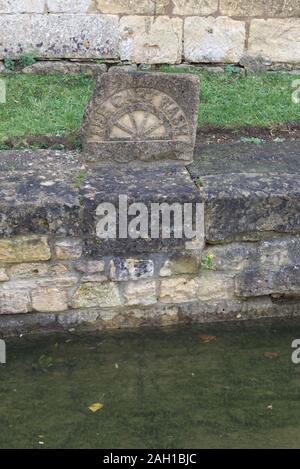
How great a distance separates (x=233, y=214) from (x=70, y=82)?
3.06 m

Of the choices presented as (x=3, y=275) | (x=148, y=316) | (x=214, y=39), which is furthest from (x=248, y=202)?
(x=214, y=39)

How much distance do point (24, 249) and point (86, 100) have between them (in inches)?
92.2

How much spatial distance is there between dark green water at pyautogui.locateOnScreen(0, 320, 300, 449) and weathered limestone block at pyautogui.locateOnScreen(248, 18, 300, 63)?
366cm

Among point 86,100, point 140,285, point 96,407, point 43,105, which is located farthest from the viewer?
point 86,100

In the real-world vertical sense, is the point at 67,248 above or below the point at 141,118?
below

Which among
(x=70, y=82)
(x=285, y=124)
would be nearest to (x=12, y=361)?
(x=285, y=124)

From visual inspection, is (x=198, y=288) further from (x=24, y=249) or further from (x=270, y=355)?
(x=24, y=249)

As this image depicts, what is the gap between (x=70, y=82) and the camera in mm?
6621

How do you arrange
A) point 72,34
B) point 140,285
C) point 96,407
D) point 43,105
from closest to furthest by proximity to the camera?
1. point 96,407
2. point 140,285
3. point 43,105
4. point 72,34

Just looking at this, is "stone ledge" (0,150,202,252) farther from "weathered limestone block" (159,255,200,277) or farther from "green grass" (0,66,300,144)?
"green grass" (0,66,300,144)

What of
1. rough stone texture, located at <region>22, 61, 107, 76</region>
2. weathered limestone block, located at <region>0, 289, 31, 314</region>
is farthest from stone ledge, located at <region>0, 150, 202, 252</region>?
rough stone texture, located at <region>22, 61, 107, 76</region>

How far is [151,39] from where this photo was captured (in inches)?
276

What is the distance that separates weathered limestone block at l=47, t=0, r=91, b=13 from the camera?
6816mm

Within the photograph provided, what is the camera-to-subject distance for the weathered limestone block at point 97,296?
416 centimetres
